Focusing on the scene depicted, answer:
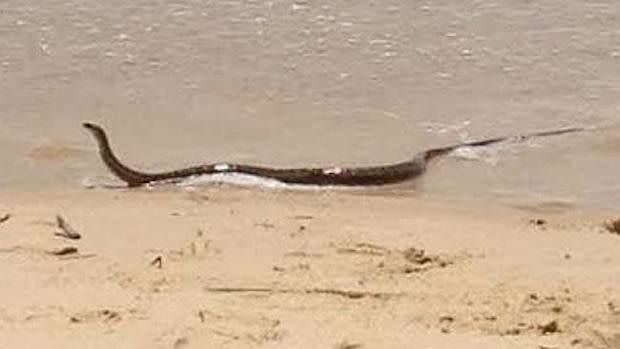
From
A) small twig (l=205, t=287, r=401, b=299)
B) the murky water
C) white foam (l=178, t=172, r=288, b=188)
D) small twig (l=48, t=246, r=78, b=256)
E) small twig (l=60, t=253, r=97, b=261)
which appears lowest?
small twig (l=205, t=287, r=401, b=299)

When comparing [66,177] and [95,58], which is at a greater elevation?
[95,58]

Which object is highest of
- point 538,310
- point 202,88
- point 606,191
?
point 202,88

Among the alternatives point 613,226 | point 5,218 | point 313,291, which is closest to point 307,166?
point 613,226

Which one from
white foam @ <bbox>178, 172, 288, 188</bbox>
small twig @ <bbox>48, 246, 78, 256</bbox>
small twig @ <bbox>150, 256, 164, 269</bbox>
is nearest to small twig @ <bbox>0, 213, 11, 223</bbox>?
small twig @ <bbox>48, 246, 78, 256</bbox>

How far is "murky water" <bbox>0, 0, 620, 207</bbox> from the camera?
6719 millimetres

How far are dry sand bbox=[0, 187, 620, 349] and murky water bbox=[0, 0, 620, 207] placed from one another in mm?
571

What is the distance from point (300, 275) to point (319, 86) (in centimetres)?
284

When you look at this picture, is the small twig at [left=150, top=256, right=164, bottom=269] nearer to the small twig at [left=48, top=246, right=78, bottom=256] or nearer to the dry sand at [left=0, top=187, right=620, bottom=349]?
the dry sand at [left=0, top=187, right=620, bottom=349]

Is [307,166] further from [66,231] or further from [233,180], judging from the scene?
[66,231]

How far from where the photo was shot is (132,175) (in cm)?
657

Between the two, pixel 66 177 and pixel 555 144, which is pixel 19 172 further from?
pixel 555 144

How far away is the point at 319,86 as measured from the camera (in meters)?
7.52

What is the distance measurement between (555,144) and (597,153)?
213 mm

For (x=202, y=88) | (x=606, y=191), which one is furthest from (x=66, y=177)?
(x=606, y=191)
